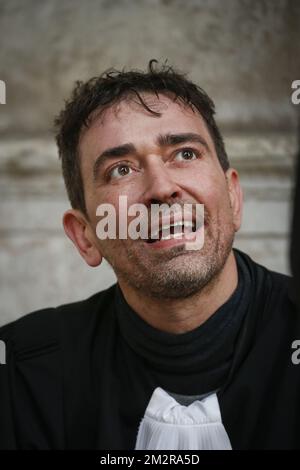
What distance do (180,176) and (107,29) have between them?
29.4 inches

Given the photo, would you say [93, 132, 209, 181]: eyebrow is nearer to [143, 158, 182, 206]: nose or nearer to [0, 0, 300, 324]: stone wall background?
[143, 158, 182, 206]: nose

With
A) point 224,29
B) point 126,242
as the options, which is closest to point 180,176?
point 126,242

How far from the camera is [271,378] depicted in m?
1.07

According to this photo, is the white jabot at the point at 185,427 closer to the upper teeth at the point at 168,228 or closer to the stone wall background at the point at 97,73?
the upper teeth at the point at 168,228

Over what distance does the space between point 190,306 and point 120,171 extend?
0.78 feet

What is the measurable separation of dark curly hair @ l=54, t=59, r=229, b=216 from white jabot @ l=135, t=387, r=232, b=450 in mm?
376

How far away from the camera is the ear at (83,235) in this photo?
1267 mm

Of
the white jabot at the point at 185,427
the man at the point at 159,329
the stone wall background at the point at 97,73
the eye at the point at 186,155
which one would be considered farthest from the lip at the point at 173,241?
the stone wall background at the point at 97,73

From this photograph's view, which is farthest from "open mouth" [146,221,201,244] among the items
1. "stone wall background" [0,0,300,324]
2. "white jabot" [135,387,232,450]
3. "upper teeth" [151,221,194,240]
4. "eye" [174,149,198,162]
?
"stone wall background" [0,0,300,324]

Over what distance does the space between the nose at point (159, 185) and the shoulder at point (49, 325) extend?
0.88ft

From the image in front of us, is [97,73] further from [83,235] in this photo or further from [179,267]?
[179,267]

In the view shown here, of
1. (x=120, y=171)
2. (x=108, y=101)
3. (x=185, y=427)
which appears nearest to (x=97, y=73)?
(x=108, y=101)

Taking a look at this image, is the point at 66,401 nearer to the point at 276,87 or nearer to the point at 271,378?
the point at 271,378
